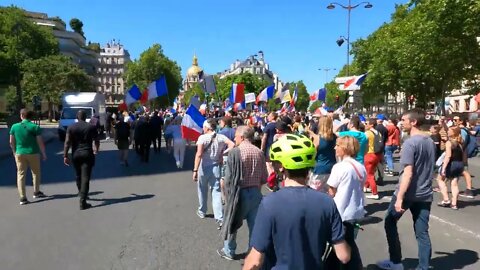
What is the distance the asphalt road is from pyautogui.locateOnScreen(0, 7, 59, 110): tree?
2359 inches

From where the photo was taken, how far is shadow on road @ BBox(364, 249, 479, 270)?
5552 mm

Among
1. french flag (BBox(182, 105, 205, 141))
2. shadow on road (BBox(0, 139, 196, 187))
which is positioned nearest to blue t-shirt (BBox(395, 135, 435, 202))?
french flag (BBox(182, 105, 205, 141))

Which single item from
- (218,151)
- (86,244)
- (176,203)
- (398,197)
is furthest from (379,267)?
(176,203)

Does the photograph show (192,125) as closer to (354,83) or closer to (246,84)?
(354,83)

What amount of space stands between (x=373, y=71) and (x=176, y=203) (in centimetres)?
3372

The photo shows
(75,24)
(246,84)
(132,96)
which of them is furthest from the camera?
(75,24)

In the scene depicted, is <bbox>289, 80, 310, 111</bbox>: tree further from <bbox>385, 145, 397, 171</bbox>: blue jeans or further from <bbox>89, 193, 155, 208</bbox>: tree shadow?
<bbox>89, 193, 155, 208</bbox>: tree shadow

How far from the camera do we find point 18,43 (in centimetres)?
6656

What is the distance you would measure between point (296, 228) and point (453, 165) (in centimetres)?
722

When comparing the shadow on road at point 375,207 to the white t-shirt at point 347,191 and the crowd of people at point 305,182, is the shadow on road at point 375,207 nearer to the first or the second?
the crowd of people at point 305,182

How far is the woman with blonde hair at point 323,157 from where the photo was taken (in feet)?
22.0

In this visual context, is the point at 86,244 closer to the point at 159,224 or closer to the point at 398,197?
the point at 159,224

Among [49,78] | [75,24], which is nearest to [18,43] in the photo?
[49,78]

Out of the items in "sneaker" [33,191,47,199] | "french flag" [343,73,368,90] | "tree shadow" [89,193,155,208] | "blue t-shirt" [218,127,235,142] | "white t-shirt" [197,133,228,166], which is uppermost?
"french flag" [343,73,368,90]
